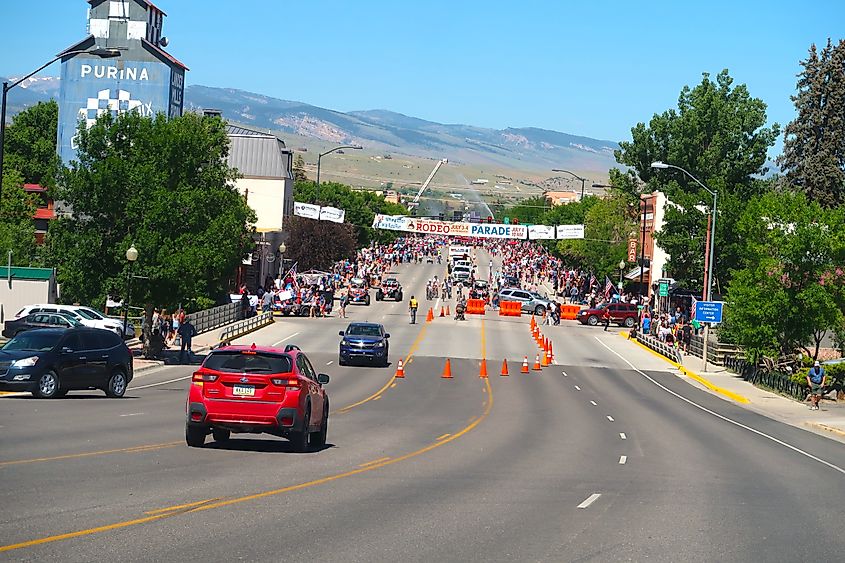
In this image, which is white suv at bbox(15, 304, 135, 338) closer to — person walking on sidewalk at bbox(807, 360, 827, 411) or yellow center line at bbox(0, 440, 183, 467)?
person walking on sidewalk at bbox(807, 360, 827, 411)

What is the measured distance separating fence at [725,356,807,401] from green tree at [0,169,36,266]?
117 feet

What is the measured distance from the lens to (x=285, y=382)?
17906 millimetres

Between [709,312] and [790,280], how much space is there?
4.75m

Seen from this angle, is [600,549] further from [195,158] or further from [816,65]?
[816,65]

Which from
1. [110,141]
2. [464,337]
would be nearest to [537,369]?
[464,337]

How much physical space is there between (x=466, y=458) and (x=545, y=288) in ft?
320

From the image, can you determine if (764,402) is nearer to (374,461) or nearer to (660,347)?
(660,347)

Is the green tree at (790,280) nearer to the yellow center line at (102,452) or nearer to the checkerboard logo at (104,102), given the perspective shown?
the yellow center line at (102,452)

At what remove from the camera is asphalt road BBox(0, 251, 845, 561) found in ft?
35.9

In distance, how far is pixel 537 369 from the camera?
51.2 metres

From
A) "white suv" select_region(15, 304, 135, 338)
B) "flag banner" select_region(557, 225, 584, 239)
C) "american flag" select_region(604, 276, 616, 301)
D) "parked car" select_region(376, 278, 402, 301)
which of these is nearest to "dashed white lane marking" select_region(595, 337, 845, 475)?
"white suv" select_region(15, 304, 135, 338)

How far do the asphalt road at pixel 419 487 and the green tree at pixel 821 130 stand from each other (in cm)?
5181

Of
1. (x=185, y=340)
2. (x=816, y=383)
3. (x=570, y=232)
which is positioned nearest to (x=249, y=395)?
(x=816, y=383)

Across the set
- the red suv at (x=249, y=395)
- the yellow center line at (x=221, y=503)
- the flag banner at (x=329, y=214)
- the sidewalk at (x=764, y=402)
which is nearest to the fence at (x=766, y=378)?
the sidewalk at (x=764, y=402)
